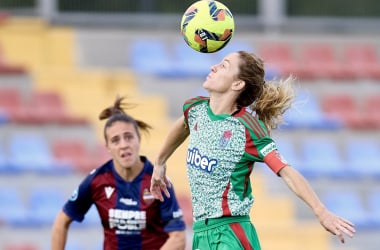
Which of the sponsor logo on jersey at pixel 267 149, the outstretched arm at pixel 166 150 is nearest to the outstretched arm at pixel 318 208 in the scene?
the sponsor logo on jersey at pixel 267 149

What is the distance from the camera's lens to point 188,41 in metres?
6.03

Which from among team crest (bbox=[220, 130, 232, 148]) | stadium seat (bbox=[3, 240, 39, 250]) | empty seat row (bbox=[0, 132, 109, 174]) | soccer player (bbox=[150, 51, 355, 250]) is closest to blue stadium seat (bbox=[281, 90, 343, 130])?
empty seat row (bbox=[0, 132, 109, 174])

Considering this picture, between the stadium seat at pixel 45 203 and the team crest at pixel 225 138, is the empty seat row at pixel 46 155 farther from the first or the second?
the team crest at pixel 225 138

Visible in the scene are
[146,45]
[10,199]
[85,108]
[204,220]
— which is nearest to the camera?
[204,220]

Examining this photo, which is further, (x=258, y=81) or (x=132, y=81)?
(x=132, y=81)

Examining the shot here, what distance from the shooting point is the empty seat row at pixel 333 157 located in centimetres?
1289

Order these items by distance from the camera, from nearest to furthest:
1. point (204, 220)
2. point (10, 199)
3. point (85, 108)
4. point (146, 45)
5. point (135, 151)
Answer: point (204, 220) < point (135, 151) < point (10, 199) < point (85, 108) < point (146, 45)

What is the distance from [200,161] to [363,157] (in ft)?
25.8

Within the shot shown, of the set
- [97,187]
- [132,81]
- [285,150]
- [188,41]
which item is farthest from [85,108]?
[188,41]

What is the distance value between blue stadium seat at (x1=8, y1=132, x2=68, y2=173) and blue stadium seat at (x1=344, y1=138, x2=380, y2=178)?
358cm

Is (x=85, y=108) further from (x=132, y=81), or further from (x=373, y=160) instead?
(x=373, y=160)

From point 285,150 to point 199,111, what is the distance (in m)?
7.23

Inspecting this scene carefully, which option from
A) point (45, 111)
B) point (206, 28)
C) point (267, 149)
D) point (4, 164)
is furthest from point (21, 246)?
point (267, 149)

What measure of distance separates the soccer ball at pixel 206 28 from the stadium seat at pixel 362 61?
8129 mm
